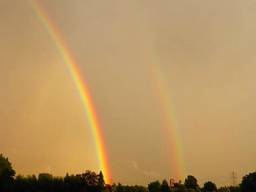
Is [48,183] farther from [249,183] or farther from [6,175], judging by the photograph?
[249,183]

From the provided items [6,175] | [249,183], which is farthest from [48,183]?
[249,183]

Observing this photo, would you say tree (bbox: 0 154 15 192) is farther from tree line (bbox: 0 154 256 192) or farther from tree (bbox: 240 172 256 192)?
tree (bbox: 240 172 256 192)

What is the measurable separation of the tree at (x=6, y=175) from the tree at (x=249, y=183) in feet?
299

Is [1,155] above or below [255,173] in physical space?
above

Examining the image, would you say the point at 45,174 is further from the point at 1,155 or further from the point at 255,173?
the point at 255,173

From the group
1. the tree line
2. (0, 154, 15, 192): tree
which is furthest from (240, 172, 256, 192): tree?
(0, 154, 15, 192): tree

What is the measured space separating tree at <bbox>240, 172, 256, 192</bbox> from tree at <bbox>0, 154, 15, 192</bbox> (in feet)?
299

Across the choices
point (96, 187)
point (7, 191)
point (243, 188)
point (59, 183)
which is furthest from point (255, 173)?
point (7, 191)

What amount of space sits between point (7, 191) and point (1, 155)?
2507 centimetres

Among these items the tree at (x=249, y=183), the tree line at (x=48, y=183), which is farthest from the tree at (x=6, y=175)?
the tree at (x=249, y=183)

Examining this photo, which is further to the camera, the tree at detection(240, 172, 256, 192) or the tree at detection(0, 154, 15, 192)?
the tree at detection(240, 172, 256, 192)

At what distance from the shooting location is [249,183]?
614ft

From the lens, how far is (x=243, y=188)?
190m

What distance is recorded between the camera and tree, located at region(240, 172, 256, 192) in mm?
184500
